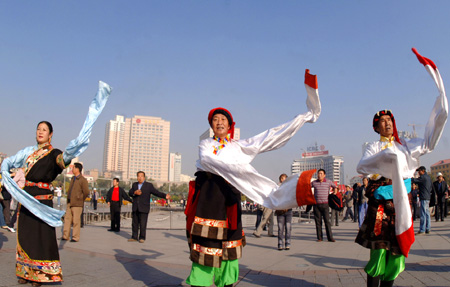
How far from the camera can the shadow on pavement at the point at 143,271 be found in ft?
16.6

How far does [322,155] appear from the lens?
174 metres

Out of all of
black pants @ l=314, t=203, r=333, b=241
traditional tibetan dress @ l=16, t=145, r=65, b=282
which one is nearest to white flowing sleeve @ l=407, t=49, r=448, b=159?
traditional tibetan dress @ l=16, t=145, r=65, b=282

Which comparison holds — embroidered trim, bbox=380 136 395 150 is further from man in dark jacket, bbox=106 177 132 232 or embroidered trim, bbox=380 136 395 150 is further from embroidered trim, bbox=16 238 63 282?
man in dark jacket, bbox=106 177 132 232

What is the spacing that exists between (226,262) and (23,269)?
9.14 feet

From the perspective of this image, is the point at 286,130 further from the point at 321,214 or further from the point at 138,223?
the point at 138,223

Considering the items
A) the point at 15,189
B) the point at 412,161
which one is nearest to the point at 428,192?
the point at 412,161

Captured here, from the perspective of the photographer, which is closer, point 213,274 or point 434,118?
point 213,274

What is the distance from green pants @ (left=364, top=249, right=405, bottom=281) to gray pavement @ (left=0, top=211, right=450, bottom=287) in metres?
0.91

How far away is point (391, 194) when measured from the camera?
13.2 feet

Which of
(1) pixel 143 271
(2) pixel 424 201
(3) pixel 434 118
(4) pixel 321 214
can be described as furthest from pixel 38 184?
(2) pixel 424 201

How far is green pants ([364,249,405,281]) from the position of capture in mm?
3865

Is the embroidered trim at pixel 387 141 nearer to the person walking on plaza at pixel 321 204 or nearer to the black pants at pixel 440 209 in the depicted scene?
the person walking on plaza at pixel 321 204

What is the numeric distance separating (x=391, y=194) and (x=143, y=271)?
12.4ft

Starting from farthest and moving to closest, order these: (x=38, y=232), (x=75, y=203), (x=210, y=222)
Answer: (x=75, y=203) → (x=38, y=232) → (x=210, y=222)
